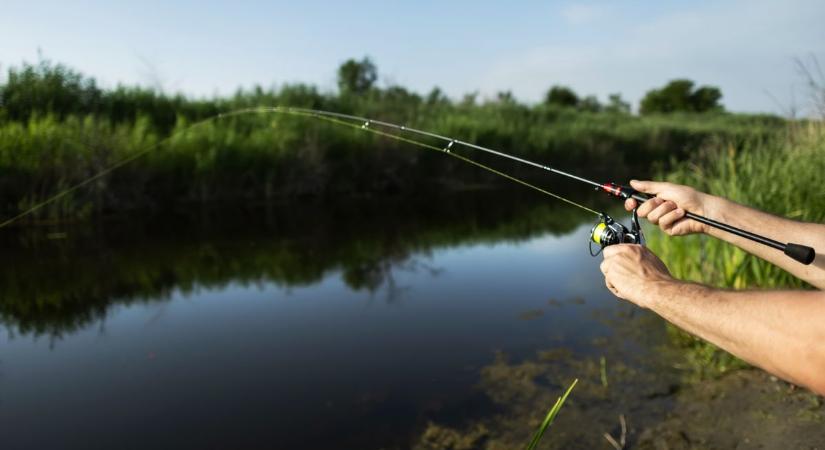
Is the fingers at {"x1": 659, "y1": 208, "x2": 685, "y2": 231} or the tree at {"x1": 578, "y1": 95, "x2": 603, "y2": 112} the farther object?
the tree at {"x1": 578, "y1": 95, "x2": 603, "y2": 112}

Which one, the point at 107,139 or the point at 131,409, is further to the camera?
the point at 107,139

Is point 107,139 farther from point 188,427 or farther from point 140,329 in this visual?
point 188,427

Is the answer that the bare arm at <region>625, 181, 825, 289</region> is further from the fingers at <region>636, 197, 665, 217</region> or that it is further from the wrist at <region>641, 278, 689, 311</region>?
the wrist at <region>641, 278, 689, 311</region>

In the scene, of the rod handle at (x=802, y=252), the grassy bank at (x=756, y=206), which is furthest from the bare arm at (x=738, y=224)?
the grassy bank at (x=756, y=206)

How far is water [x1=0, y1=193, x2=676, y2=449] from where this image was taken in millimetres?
3084

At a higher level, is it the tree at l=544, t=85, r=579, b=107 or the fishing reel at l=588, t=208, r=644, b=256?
the tree at l=544, t=85, r=579, b=107

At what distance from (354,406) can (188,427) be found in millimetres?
845

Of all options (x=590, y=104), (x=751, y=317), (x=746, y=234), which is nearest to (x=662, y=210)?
(x=746, y=234)

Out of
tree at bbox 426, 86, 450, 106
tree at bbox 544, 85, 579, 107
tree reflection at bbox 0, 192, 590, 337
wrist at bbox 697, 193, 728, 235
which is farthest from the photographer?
tree at bbox 544, 85, 579, 107

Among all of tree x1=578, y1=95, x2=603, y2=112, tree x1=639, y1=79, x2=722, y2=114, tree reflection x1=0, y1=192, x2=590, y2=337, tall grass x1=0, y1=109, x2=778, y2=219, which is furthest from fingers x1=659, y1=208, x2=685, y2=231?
tree x1=639, y1=79, x2=722, y2=114

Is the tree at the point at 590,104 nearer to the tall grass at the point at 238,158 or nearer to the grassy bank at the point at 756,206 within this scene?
the tall grass at the point at 238,158

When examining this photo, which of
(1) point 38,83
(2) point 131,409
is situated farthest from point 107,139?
(2) point 131,409

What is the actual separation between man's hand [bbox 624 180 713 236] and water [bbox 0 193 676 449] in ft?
5.07

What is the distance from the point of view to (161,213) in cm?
920
